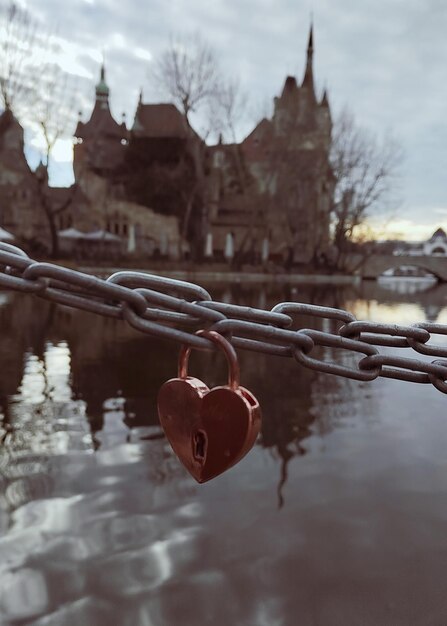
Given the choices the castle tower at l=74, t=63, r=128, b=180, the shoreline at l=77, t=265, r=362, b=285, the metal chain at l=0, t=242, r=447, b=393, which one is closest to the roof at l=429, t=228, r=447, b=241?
the castle tower at l=74, t=63, r=128, b=180

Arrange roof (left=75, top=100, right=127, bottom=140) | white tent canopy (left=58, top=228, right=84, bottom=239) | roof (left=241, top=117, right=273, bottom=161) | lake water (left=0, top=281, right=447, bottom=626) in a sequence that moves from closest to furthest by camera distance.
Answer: lake water (left=0, top=281, right=447, bottom=626)
white tent canopy (left=58, top=228, right=84, bottom=239)
roof (left=75, top=100, right=127, bottom=140)
roof (left=241, top=117, right=273, bottom=161)

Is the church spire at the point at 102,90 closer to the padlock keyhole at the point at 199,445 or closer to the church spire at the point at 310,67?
the church spire at the point at 310,67

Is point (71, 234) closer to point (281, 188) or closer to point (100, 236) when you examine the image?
point (100, 236)

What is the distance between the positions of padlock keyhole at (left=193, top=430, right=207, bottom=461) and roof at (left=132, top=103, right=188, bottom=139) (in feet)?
154

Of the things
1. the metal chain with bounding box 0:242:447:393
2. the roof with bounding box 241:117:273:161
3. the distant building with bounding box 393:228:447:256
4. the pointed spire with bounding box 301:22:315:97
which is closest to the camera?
the metal chain with bounding box 0:242:447:393

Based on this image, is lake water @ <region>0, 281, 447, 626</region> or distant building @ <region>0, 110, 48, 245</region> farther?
distant building @ <region>0, 110, 48, 245</region>

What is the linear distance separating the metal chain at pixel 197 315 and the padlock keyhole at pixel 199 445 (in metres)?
0.18

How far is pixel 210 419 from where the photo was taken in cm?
101

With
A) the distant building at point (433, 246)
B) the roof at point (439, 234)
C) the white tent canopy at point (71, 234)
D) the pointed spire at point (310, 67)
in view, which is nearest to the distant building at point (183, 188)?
the white tent canopy at point (71, 234)

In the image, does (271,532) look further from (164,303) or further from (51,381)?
(51,381)

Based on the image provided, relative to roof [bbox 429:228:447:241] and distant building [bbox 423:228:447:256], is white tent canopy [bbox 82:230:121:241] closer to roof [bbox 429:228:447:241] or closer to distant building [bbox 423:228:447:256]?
distant building [bbox 423:228:447:256]

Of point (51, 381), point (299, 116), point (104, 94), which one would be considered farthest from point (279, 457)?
point (104, 94)

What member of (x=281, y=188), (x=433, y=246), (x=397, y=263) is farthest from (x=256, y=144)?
(x=433, y=246)

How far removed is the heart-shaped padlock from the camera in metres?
0.98
